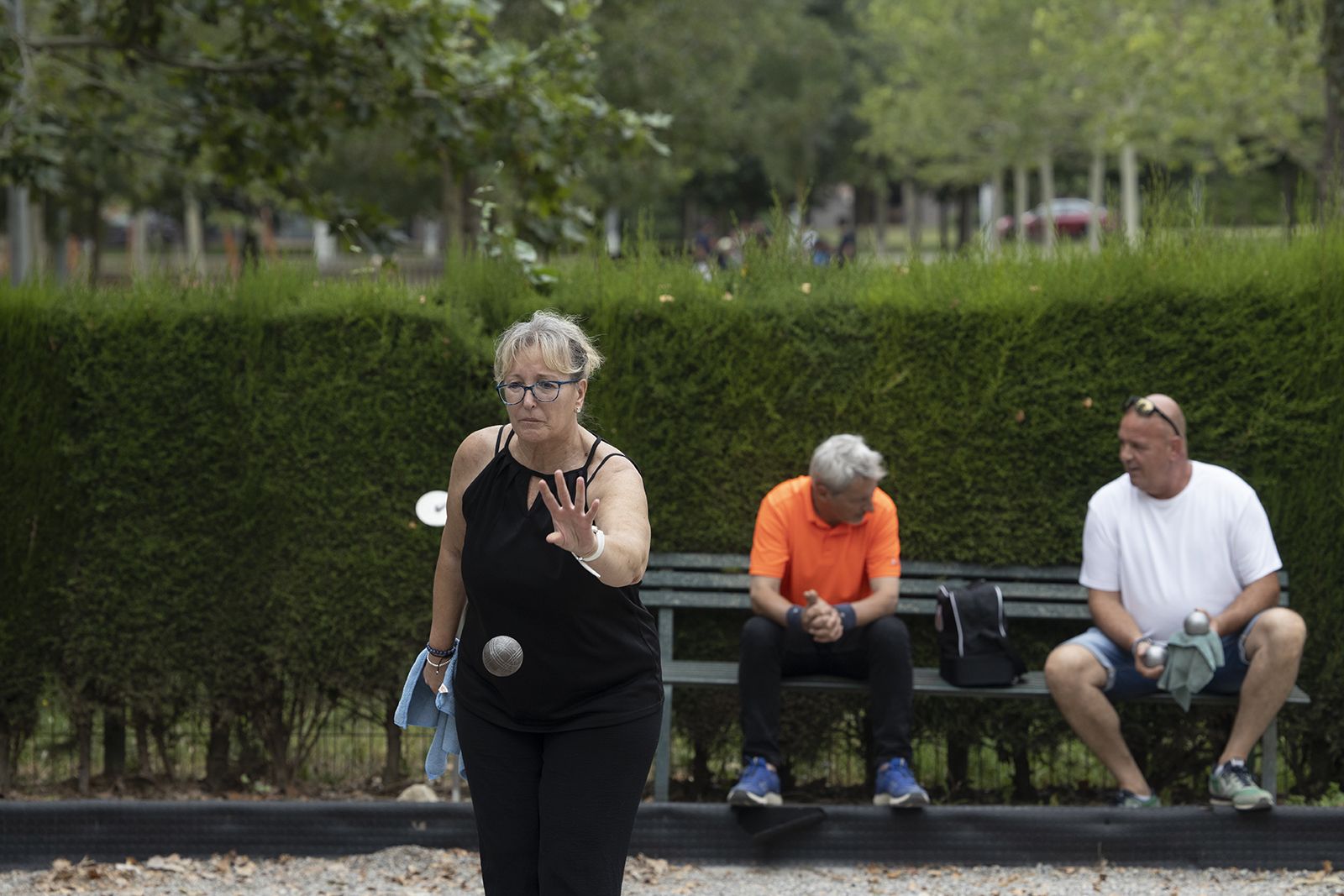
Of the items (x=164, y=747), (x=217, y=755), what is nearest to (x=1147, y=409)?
(x=217, y=755)

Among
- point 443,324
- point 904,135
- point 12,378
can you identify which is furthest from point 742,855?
point 904,135

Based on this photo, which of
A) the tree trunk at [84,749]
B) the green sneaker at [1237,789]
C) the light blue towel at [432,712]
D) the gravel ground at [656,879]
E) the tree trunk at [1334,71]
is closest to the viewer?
the light blue towel at [432,712]

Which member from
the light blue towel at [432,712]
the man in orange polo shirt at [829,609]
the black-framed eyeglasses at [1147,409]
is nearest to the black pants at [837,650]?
the man in orange polo shirt at [829,609]

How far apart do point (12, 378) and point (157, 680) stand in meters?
1.33

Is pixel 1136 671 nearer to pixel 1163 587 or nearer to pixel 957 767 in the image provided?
pixel 1163 587

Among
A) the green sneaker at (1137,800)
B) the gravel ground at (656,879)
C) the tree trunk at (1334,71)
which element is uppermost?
the tree trunk at (1334,71)

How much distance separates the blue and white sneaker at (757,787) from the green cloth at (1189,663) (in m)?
1.45

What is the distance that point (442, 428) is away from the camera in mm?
6031

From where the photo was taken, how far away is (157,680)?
6.07m

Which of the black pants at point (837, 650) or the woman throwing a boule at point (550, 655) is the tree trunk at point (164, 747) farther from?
the woman throwing a boule at point (550, 655)

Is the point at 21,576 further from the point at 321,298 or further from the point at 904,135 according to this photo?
the point at 904,135

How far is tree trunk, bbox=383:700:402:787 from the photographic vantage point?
20.7ft

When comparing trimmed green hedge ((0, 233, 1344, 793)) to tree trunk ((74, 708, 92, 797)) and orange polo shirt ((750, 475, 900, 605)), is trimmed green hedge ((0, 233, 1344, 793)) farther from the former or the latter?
orange polo shirt ((750, 475, 900, 605))

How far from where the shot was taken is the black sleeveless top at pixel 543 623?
3314 mm
